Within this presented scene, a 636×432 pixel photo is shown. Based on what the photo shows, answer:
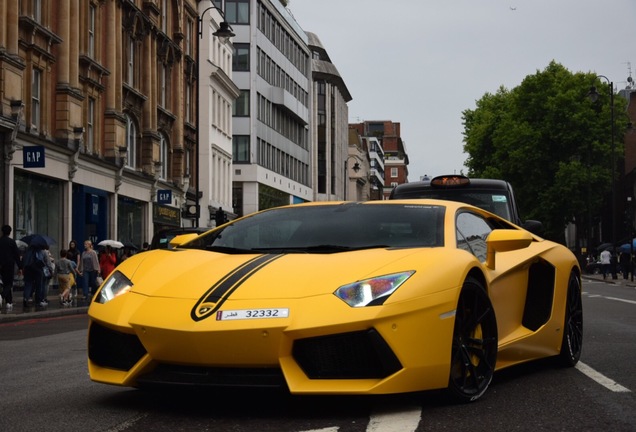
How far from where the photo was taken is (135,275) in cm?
634

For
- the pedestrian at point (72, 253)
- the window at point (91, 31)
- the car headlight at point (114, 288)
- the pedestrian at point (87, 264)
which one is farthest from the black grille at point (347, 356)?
the window at point (91, 31)

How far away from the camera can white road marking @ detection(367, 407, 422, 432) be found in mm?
5262

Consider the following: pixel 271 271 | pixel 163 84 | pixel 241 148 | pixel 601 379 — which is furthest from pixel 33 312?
pixel 241 148

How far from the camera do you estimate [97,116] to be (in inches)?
1510

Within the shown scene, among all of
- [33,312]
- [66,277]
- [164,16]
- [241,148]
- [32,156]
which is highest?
[164,16]

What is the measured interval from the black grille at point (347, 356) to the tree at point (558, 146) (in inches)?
2366

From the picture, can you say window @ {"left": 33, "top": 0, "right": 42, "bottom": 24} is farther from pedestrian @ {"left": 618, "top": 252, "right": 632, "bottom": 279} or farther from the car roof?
pedestrian @ {"left": 618, "top": 252, "right": 632, "bottom": 279}

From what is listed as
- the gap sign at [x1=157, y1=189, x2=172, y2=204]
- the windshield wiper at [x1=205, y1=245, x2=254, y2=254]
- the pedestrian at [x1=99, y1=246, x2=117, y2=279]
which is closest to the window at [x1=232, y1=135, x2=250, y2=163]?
the gap sign at [x1=157, y1=189, x2=172, y2=204]

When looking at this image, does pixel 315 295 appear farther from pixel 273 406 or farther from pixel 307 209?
pixel 307 209

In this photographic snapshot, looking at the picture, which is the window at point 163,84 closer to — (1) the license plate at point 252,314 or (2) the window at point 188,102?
(2) the window at point 188,102

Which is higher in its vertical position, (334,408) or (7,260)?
(7,260)

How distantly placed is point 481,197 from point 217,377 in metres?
11.8

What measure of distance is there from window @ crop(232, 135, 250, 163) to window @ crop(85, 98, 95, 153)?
118 feet

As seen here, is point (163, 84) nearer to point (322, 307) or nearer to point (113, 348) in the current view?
point (113, 348)
